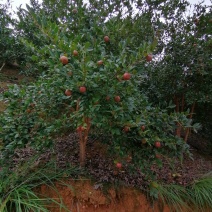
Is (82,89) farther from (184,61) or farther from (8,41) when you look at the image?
(8,41)

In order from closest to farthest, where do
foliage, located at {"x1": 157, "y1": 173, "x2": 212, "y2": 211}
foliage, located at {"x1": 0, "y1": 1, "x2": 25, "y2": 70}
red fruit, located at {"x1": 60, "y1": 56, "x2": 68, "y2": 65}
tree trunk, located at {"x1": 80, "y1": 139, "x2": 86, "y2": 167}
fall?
1. red fruit, located at {"x1": 60, "y1": 56, "x2": 68, "y2": 65}
2. tree trunk, located at {"x1": 80, "y1": 139, "x2": 86, "y2": 167}
3. foliage, located at {"x1": 157, "y1": 173, "x2": 212, "y2": 211}
4. foliage, located at {"x1": 0, "y1": 1, "x2": 25, "y2": 70}

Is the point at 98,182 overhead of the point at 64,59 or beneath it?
beneath

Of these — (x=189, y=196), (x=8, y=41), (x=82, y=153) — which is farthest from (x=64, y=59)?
(x=8, y=41)

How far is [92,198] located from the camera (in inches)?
89.8

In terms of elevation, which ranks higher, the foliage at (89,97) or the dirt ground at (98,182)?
the foliage at (89,97)

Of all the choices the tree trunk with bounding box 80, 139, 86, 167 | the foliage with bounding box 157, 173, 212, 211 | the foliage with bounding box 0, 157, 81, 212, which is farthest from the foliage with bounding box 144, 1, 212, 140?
the foliage with bounding box 0, 157, 81, 212

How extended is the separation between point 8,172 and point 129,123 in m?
1.29

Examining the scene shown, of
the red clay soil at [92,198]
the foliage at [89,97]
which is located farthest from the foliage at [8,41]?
the red clay soil at [92,198]

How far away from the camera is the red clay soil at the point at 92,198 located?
2.23 metres

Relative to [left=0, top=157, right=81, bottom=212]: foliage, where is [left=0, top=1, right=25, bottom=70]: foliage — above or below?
above

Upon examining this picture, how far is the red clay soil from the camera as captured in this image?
2.23 meters

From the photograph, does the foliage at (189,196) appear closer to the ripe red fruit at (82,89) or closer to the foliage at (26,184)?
the foliage at (26,184)

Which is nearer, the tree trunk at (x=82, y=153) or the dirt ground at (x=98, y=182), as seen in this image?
the dirt ground at (x=98, y=182)

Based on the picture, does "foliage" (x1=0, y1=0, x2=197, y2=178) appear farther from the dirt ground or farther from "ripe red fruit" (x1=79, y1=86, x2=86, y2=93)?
the dirt ground
